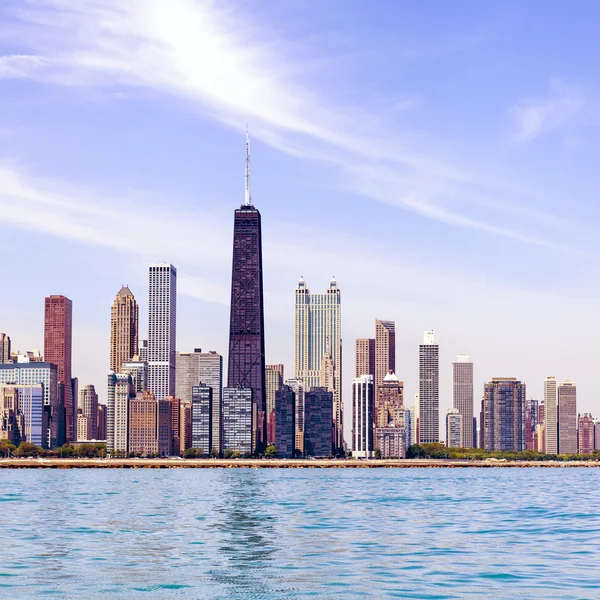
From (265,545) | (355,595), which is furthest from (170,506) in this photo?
(355,595)

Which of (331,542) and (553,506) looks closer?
(331,542)

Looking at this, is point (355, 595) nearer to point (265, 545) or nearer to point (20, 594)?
point (20, 594)

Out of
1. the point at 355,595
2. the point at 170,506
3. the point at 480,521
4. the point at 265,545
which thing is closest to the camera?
the point at 355,595

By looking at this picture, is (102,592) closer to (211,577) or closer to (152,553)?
(211,577)

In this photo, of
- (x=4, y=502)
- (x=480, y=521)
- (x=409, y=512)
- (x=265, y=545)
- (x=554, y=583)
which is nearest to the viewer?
(x=554, y=583)

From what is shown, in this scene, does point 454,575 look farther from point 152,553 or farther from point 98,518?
point 98,518

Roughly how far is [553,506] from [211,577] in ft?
182

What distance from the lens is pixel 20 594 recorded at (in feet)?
125

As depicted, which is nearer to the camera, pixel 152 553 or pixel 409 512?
pixel 152 553

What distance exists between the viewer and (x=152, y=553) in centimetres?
5006

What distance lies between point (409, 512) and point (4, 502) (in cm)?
4001

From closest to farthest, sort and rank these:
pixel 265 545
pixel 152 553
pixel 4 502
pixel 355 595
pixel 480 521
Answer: pixel 355 595, pixel 152 553, pixel 265 545, pixel 480 521, pixel 4 502

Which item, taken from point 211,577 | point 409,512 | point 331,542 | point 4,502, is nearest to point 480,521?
point 409,512

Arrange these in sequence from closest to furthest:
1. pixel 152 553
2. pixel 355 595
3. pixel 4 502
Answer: pixel 355 595
pixel 152 553
pixel 4 502
